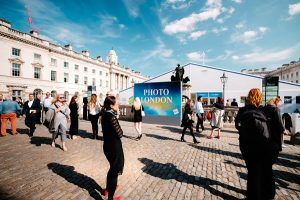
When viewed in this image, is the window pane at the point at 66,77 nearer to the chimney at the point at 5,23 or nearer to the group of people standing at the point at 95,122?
the chimney at the point at 5,23

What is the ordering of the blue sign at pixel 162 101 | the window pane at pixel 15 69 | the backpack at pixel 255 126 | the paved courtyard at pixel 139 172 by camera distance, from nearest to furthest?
the backpack at pixel 255 126
the paved courtyard at pixel 139 172
the blue sign at pixel 162 101
the window pane at pixel 15 69

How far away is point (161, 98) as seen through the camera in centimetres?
1394

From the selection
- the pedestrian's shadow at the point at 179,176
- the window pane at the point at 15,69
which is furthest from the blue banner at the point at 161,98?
the window pane at the point at 15,69

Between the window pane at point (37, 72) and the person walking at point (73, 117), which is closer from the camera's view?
the person walking at point (73, 117)

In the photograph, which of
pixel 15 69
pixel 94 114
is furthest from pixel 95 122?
pixel 15 69

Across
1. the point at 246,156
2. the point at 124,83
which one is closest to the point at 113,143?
the point at 246,156

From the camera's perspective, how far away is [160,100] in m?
14.0

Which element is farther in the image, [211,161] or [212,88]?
[212,88]

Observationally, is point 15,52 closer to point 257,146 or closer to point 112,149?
point 112,149

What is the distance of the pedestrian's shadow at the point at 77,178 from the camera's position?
383cm

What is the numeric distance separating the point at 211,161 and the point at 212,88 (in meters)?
23.4

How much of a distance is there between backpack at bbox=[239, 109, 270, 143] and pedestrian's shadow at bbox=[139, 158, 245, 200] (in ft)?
4.54

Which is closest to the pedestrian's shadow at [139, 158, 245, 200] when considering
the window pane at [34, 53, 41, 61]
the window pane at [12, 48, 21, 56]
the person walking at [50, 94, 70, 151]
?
the person walking at [50, 94, 70, 151]

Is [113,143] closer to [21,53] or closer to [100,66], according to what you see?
[21,53]
